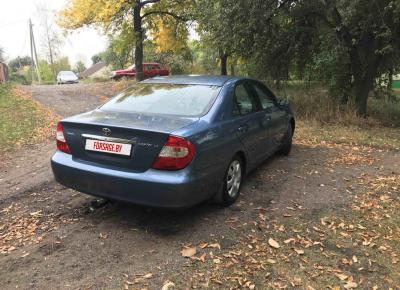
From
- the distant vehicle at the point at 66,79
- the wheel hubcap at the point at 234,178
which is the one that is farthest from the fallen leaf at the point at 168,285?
the distant vehicle at the point at 66,79

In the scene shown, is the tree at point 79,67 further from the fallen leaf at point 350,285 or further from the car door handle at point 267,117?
the fallen leaf at point 350,285

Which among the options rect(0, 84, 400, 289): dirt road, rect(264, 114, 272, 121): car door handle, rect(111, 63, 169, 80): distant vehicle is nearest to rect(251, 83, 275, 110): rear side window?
rect(264, 114, 272, 121): car door handle

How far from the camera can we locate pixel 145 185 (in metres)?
3.82

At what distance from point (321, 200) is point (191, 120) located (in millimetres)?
2063

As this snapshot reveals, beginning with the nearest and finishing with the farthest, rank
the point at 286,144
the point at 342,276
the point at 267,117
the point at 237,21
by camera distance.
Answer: the point at 342,276 < the point at 267,117 < the point at 286,144 < the point at 237,21

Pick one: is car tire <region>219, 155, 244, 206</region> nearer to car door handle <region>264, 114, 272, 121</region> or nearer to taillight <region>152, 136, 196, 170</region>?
taillight <region>152, 136, 196, 170</region>

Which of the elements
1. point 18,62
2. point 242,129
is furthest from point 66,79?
point 18,62

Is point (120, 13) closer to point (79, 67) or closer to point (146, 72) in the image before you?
point (146, 72)

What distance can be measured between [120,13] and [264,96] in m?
14.4

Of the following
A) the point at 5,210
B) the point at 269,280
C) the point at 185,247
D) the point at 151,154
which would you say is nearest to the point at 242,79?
the point at 151,154

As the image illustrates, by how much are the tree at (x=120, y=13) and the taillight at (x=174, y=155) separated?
15315 mm

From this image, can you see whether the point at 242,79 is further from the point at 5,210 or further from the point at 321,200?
the point at 5,210

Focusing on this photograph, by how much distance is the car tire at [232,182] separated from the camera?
4633mm

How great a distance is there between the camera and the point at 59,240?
3.97 metres
